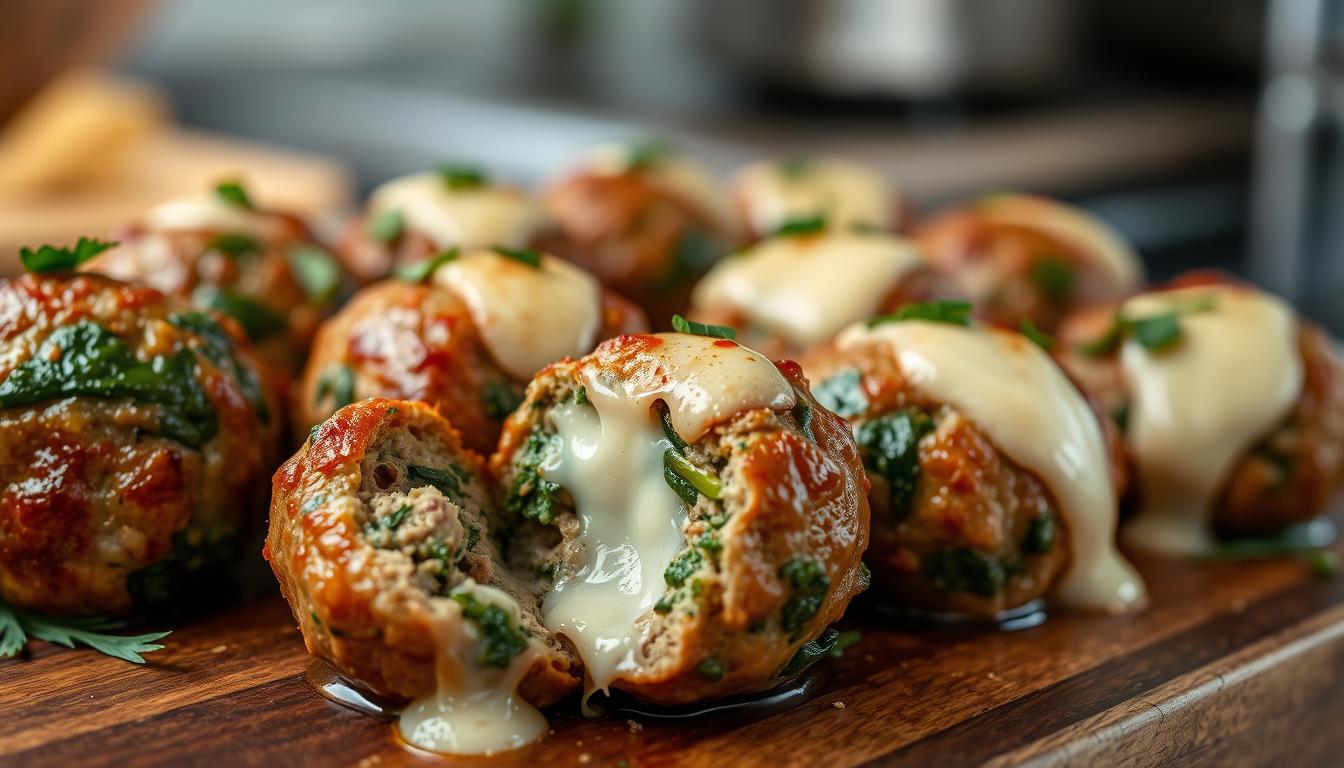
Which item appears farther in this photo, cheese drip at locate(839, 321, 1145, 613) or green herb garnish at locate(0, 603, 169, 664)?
cheese drip at locate(839, 321, 1145, 613)

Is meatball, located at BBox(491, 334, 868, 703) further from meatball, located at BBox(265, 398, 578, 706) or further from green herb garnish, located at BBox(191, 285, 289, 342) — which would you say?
green herb garnish, located at BBox(191, 285, 289, 342)

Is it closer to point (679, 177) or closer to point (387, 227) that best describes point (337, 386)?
point (387, 227)

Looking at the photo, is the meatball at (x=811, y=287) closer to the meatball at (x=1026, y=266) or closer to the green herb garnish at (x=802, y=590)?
the meatball at (x=1026, y=266)

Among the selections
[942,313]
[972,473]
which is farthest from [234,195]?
[972,473]

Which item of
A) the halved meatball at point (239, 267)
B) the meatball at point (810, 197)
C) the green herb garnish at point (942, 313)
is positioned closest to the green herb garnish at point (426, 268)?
the halved meatball at point (239, 267)

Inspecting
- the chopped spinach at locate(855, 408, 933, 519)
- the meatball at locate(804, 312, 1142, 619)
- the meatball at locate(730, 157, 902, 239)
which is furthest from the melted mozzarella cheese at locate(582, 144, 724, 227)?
the chopped spinach at locate(855, 408, 933, 519)

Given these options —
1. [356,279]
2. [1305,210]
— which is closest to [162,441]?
[356,279]
